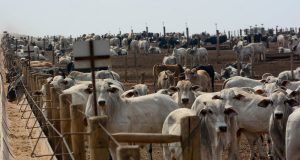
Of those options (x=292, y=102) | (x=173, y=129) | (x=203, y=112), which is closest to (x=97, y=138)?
(x=173, y=129)

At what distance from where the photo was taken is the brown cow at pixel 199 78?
997 inches

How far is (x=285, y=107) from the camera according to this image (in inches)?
485

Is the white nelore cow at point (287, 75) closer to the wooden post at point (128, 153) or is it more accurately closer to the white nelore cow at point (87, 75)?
the white nelore cow at point (87, 75)

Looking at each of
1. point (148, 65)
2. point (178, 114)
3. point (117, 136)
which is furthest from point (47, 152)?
point (148, 65)

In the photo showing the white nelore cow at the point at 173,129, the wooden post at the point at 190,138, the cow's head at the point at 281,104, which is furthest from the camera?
the cow's head at the point at 281,104

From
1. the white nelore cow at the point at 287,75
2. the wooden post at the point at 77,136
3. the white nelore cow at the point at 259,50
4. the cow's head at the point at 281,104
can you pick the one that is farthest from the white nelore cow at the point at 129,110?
the white nelore cow at the point at 259,50

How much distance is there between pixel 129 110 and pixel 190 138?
249 inches

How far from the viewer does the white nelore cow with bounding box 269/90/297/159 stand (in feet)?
39.5

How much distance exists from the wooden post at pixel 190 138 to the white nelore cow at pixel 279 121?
5.84 meters

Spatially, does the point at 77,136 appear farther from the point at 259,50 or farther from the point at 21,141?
the point at 259,50

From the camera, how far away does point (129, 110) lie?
12.8 m

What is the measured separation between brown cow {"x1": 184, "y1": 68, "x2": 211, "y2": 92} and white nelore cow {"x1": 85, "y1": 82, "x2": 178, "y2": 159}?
1198cm

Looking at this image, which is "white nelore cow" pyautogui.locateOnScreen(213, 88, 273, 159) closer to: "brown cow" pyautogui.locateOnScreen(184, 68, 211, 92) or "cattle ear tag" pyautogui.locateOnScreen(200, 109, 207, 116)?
"cattle ear tag" pyautogui.locateOnScreen(200, 109, 207, 116)

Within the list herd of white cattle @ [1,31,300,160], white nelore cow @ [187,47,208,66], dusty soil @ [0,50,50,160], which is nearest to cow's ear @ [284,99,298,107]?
herd of white cattle @ [1,31,300,160]
